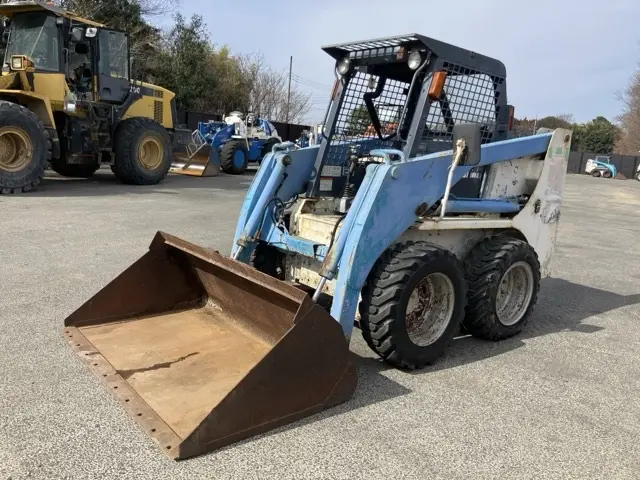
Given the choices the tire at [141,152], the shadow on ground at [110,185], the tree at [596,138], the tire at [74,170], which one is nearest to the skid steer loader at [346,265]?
the shadow on ground at [110,185]

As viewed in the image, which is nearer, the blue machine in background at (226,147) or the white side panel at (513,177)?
the white side panel at (513,177)

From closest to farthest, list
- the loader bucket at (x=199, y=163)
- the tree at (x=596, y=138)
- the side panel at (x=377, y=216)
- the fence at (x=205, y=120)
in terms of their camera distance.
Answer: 1. the side panel at (x=377, y=216)
2. the loader bucket at (x=199, y=163)
3. the fence at (x=205, y=120)
4. the tree at (x=596, y=138)

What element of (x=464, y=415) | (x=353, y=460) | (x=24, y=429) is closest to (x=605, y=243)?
(x=464, y=415)

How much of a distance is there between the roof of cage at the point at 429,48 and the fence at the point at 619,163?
149 feet

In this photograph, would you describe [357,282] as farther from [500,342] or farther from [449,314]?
[500,342]

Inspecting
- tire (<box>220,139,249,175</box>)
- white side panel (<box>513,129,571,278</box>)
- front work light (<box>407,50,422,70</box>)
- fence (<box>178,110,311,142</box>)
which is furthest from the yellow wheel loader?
fence (<box>178,110,311,142</box>)

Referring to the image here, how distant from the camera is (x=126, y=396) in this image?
3.13 metres

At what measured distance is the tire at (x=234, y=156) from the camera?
706 inches

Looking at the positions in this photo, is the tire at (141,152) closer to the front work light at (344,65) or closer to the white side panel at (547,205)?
the front work light at (344,65)

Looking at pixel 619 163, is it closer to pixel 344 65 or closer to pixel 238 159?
pixel 238 159

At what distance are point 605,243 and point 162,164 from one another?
31.8 feet

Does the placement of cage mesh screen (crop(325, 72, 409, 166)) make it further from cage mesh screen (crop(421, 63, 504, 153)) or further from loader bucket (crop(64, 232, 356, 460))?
loader bucket (crop(64, 232, 356, 460))

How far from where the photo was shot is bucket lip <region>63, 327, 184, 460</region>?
8.95 ft

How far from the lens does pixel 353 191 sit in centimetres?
479
